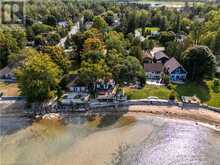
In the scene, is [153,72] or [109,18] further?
[109,18]

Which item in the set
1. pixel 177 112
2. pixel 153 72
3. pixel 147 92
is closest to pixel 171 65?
pixel 153 72

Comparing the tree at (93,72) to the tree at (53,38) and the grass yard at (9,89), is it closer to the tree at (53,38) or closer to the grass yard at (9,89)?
the grass yard at (9,89)

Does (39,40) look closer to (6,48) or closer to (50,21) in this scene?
(6,48)

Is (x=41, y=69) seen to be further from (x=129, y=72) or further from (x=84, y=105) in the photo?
(x=129, y=72)

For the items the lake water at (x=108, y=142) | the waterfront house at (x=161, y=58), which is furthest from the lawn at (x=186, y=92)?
the waterfront house at (x=161, y=58)

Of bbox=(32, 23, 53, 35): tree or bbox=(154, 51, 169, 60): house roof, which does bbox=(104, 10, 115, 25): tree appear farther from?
bbox=(154, 51, 169, 60): house roof
